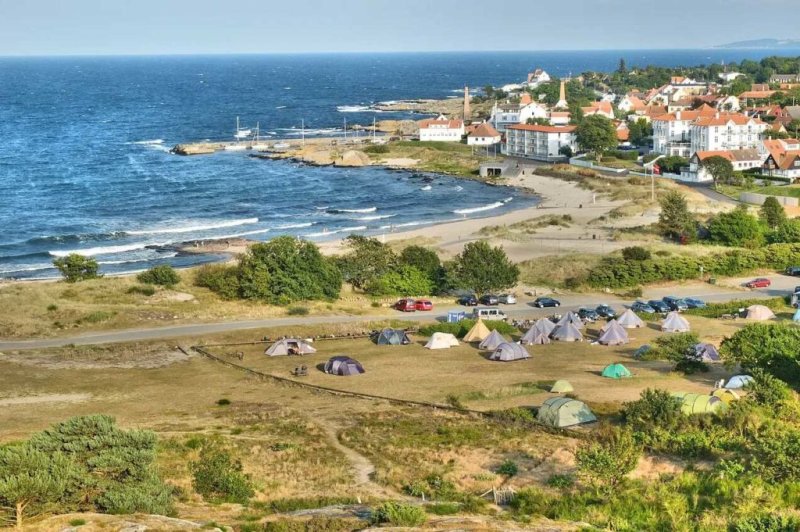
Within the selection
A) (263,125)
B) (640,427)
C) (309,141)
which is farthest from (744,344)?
(263,125)

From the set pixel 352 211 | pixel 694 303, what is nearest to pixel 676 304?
pixel 694 303

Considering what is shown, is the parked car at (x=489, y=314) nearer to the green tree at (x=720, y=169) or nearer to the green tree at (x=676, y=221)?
the green tree at (x=676, y=221)

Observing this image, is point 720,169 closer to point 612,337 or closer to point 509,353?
point 612,337

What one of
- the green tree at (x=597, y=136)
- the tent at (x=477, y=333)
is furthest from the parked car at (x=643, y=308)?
the green tree at (x=597, y=136)

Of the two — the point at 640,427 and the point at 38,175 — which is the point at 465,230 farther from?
the point at 38,175

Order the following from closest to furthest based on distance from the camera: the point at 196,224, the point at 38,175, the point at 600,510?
the point at 600,510
the point at 196,224
the point at 38,175

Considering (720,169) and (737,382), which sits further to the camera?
(720,169)

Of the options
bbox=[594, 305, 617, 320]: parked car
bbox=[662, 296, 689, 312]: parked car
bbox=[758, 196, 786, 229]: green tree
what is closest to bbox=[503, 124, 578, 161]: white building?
bbox=[758, 196, 786, 229]: green tree
